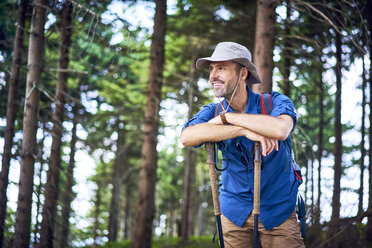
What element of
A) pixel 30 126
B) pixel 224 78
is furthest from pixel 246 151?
pixel 30 126

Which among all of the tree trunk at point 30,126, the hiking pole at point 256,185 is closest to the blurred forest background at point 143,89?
the tree trunk at point 30,126

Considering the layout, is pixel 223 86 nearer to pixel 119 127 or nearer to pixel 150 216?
pixel 150 216

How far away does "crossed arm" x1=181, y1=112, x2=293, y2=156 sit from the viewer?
10.5 ft

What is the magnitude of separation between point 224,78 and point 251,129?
0.59 meters

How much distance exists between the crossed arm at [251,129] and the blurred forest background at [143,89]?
2779 mm

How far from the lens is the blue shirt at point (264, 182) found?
3.34m

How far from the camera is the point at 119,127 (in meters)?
20.4

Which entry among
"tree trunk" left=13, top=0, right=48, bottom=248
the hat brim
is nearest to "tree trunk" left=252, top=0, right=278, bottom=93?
the hat brim

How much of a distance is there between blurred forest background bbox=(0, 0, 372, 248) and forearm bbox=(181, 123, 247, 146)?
2622 mm

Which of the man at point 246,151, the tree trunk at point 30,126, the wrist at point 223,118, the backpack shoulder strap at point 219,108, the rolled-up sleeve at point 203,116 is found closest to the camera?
the man at point 246,151

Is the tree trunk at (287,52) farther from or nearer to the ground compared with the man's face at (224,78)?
farther from the ground

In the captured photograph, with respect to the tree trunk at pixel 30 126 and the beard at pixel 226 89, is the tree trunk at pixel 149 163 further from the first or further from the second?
the beard at pixel 226 89

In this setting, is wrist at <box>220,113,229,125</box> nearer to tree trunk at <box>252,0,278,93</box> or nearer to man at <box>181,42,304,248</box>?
man at <box>181,42,304,248</box>

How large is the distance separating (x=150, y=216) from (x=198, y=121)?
8509 mm
